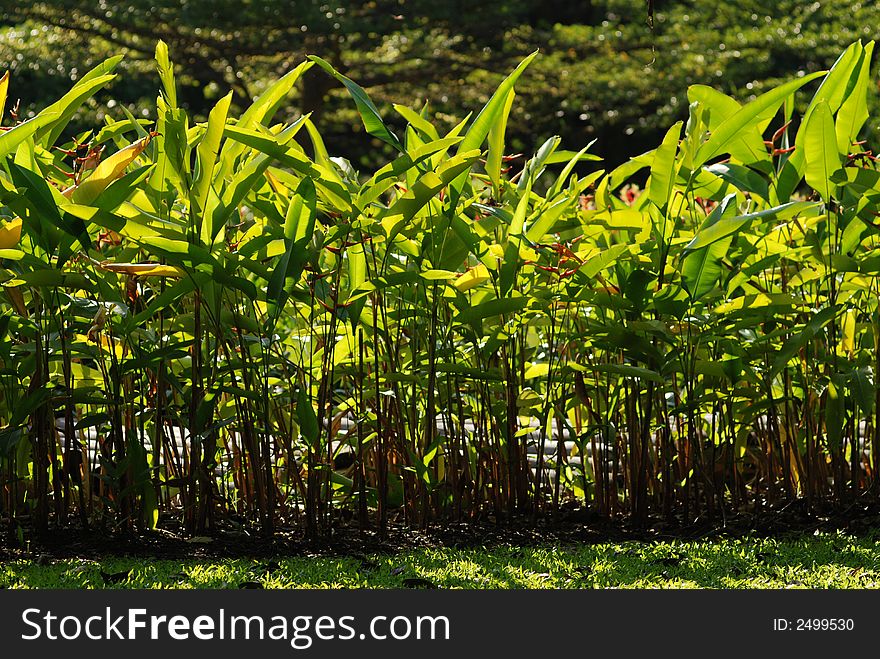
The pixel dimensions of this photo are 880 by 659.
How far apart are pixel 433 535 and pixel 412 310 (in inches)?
16.2

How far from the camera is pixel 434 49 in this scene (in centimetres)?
962

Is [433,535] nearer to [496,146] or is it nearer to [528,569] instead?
[528,569]

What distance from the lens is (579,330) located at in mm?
2000

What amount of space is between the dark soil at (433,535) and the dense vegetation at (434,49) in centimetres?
737

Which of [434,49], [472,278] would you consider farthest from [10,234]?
[434,49]

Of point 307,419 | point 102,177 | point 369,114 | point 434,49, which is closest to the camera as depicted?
point 102,177

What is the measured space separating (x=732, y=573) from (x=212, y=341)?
1.04 metres

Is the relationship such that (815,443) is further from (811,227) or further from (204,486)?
(204,486)

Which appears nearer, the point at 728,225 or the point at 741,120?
the point at 728,225

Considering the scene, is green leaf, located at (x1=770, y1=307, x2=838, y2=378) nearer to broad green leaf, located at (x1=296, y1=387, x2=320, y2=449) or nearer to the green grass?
the green grass

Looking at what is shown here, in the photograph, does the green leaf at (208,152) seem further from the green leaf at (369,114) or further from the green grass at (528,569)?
the green grass at (528,569)

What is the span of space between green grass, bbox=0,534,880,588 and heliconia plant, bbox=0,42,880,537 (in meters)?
0.14

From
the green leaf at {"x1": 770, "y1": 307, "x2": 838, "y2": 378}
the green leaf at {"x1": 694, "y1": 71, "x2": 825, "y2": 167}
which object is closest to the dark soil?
the green leaf at {"x1": 770, "y1": 307, "x2": 838, "y2": 378}

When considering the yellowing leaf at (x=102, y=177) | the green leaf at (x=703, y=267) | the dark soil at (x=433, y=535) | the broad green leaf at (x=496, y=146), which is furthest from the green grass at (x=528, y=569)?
the broad green leaf at (x=496, y=146)
